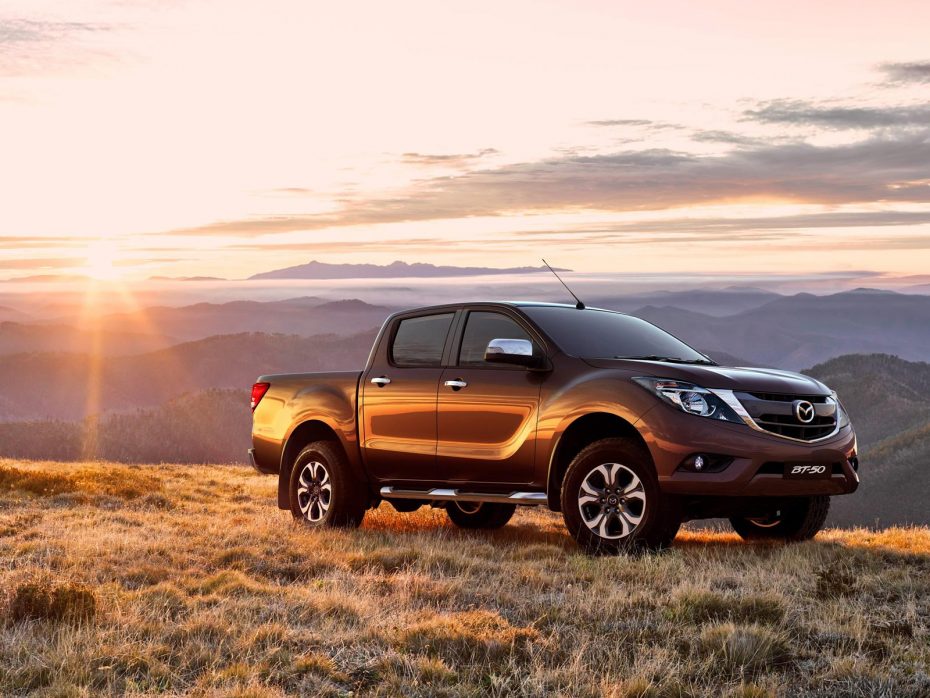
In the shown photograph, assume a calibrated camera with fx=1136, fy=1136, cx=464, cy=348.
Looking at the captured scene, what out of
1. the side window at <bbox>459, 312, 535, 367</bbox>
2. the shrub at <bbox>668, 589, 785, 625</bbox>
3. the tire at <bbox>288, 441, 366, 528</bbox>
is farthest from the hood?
the tire at <bbox>288, 441, 366, 528</bbox>

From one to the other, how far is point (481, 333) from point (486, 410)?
0.76 metres

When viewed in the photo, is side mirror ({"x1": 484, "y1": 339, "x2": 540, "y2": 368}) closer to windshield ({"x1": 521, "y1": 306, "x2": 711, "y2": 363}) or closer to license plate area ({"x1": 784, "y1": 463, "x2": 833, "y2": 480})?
windshield ({"x1": 521, "y1": 306, "x2": 711, "y2": 363})

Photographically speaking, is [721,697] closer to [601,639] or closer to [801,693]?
[801,693]

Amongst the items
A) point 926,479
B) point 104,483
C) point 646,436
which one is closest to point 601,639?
point 646,436

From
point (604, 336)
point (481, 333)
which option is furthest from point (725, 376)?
point (481, 333)

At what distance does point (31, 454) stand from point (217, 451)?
30.5 meters

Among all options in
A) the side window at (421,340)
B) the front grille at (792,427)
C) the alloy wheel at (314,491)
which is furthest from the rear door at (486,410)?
the front grille at (792,427)

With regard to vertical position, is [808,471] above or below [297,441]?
above

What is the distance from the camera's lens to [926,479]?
156875 millimetres

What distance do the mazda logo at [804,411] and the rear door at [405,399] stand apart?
10.0ft

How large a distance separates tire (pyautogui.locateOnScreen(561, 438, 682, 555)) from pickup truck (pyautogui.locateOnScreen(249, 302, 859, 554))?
0.04ft

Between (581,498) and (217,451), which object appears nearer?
(581,498)

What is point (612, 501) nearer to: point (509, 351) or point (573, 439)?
point (573, 439)

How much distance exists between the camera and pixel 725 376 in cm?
851
